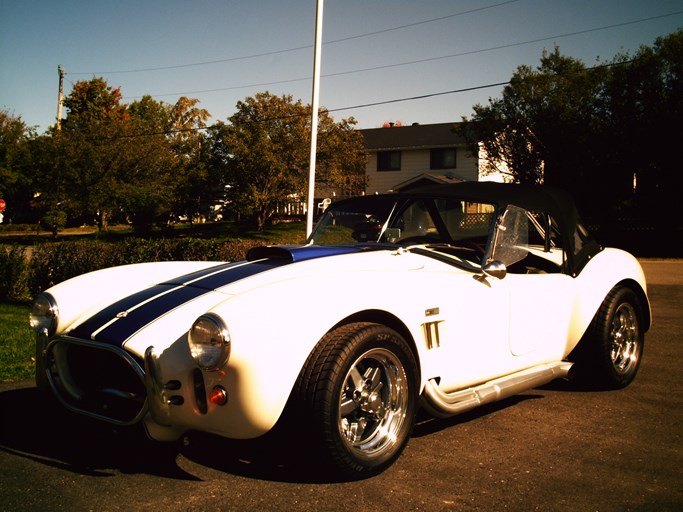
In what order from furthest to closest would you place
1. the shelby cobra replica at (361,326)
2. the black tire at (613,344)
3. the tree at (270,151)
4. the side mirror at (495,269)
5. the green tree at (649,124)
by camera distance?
the tree at (270,151), the green tree at (649,124), the black tire at (613,344), the side mirror at (495,269), the shelby cobra replica at (361,326)

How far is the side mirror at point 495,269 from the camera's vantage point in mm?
3861

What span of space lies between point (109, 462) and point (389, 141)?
38.2 m

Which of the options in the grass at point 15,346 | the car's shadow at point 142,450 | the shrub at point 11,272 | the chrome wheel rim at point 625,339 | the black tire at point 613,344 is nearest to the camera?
the car's shadow at point 142,450

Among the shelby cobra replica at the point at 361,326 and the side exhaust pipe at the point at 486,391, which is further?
the side exhaust pipe at the point at 486,391

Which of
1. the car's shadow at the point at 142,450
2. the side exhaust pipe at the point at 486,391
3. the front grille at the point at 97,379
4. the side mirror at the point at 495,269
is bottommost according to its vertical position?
the car's shadow at the point at 142,450

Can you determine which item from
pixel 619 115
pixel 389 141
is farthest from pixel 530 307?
pixel 389 141

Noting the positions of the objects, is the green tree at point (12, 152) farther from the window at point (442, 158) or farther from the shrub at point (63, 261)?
the shrub at point (63, 261)

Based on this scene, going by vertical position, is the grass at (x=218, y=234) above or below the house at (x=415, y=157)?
below

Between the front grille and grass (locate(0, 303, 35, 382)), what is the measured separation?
2349 mm

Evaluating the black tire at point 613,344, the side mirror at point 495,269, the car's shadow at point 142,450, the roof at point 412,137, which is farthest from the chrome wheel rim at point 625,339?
the roof at point 412,137

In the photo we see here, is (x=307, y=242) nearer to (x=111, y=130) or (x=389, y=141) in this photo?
(x=111, y=130)

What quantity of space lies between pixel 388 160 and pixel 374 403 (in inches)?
1492

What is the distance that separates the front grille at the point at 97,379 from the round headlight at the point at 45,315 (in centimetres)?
27

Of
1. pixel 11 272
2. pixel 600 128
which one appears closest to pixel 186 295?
pixel 11 272
